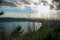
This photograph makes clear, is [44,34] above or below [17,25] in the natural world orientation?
below

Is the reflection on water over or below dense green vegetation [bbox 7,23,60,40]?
over

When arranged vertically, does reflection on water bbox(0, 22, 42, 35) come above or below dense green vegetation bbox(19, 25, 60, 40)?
above

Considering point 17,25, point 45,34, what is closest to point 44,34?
point 45,34

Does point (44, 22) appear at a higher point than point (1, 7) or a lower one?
lower

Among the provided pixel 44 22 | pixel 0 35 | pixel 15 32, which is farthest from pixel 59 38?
pixel 0 35

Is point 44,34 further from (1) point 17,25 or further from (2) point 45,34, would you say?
(1) point 17,25

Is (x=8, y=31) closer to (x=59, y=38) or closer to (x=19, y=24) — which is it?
(x=19, y=24)

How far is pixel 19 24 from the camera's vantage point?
1689mm

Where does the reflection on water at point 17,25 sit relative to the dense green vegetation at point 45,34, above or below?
above

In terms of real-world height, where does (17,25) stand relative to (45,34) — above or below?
above

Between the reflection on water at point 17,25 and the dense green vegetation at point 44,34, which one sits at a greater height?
the reflection on water at point 17,25

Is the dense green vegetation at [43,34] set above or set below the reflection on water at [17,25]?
below

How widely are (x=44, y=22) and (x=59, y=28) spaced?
166mm

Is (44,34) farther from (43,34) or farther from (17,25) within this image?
(17,25)
